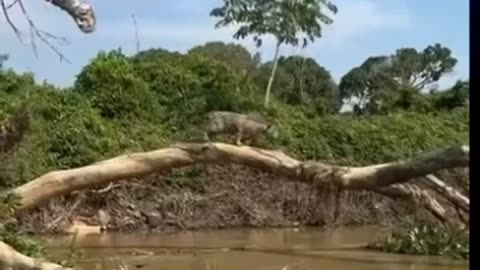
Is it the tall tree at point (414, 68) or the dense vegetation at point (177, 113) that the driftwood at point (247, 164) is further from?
the tall tree at point (414, 68)

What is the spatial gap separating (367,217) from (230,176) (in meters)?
1.88

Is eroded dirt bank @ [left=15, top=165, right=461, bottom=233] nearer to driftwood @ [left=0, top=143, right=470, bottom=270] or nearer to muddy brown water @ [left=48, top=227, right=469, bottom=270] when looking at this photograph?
muddy brown water @ [left=48, top=227, right=469, bottom=270]

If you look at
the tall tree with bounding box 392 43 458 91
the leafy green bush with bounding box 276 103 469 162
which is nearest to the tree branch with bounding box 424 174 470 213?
the tall tree with bounding box 392 43 458 91

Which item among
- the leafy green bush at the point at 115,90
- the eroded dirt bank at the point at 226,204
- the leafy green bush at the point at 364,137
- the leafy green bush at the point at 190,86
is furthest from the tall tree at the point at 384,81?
the leafy green bush at the point at 115,90

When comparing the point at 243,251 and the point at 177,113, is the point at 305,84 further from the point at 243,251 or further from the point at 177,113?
the point at 243,251

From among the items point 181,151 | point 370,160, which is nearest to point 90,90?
point 370,160

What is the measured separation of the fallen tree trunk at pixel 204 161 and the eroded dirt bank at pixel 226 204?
200 centimetres

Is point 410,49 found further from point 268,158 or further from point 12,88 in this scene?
point 12,88

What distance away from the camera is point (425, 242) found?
8641 millimetres

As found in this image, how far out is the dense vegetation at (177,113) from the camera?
39.9 feet

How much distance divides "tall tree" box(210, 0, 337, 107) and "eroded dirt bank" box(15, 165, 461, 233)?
3.04m

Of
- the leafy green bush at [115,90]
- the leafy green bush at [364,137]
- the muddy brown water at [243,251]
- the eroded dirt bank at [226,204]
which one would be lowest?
the muddy brown water at [243,251]

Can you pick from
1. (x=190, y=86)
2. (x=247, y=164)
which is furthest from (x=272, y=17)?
(x=247, y=164)

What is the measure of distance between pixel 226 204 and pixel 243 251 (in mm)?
2655
